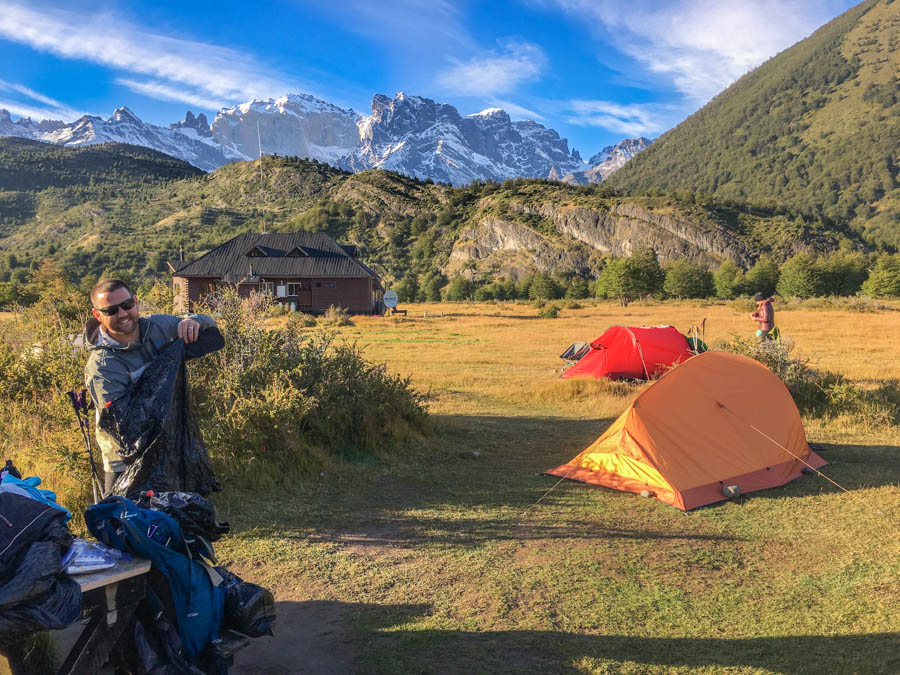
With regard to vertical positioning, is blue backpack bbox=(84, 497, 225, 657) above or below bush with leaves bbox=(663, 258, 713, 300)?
below

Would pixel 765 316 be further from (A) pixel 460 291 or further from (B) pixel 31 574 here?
(A) pixel 460 291

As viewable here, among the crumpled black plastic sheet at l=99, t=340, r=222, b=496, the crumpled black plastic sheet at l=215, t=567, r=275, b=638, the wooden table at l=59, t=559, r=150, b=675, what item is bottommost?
the crumpled black plastic sheet at l=215, t=567, r=275, b=638

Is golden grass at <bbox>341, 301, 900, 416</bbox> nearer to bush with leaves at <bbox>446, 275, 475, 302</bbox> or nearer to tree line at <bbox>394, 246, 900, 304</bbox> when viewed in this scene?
tree line at <bbox>394, 246, 900, 304</bbox>

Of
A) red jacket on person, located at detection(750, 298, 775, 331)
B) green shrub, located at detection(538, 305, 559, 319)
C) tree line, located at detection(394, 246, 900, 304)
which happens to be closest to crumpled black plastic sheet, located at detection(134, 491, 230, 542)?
red jacket on person, located at detection(750, 298, 775, 331)

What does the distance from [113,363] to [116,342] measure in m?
0.12

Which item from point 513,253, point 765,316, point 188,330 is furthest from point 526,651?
point 513,253

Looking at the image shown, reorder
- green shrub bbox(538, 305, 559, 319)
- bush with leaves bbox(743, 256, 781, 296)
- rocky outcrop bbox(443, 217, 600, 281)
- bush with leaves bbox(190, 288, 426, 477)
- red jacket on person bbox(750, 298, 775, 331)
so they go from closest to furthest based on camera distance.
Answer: bush with leaves bbox(190, 288, 426, 477)
red jacket on person bbox(750, 298, 775, 331)
green shrub bbox(538, 305, 559, 319)
bush with leaves bbox(743, 256, 781, 296)
rocky outcrop bbox(443, 217, 600, 281)

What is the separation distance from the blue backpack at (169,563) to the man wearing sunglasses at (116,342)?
36.1 inches

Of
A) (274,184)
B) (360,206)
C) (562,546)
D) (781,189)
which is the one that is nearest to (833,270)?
(562,546)

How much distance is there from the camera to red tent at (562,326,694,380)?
13.0 metres

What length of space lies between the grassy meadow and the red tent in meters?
4.63

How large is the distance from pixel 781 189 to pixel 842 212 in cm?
2354

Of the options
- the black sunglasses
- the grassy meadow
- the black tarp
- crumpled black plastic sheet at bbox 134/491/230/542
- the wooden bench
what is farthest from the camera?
the grassy meadow

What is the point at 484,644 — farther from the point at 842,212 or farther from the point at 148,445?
the point at 842,212
